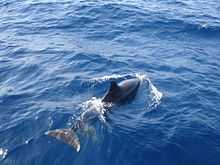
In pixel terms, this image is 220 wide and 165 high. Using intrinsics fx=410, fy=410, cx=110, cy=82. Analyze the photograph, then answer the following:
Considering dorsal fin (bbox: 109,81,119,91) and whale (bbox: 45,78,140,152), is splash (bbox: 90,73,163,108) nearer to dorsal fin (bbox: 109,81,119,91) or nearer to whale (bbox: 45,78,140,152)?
whale (bbox: 45,78,140,152)

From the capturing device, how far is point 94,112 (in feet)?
61.3

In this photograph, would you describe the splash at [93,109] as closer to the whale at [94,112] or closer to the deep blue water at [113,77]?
the whale at [94,112]

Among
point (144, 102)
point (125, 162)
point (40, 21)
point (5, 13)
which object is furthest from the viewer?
point (5, 13)

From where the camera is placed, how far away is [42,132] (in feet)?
57.8

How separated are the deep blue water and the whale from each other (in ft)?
1.08

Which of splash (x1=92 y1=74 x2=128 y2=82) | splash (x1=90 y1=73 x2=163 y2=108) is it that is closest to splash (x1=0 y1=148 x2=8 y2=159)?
splash (x1=90 y1=73 x2=163 y2=108)

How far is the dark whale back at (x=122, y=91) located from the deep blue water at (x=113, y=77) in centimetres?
44

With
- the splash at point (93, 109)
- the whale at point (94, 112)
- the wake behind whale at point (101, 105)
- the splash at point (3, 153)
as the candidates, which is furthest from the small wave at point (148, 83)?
the splash at point (3, 153)

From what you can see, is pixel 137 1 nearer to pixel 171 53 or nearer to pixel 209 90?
pixel 171 53

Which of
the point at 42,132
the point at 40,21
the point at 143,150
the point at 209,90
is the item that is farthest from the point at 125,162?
the point at 40,21

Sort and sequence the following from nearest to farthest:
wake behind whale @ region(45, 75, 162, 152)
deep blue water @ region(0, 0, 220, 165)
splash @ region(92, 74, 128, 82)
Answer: deep blue water @ region(0, 0, 220, 165) < wake behind whale @ region(45, 75, 162, 152) < splash @ region(92, 74, 128, 82)

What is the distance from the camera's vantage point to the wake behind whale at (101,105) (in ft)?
56.0

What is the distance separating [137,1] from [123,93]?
1792 centimetres

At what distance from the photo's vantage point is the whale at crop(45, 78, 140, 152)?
16.9 metres
